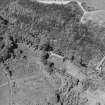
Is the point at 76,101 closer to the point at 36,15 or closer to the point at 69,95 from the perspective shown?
the point at 69,95

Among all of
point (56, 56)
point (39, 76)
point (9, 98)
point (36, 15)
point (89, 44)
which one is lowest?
point (9, 98)

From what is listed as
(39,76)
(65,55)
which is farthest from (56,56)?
(39,76)

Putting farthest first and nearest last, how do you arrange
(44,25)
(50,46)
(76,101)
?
1. (44,25)
2. (50,46)
3. (76,101)

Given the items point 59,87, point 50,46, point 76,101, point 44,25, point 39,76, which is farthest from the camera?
point 44,25

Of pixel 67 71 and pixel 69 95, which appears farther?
pixel 67 71

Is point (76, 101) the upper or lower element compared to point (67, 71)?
lower

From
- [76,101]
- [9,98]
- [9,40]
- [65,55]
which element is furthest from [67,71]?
[9,40]

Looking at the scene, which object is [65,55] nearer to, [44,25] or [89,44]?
[89,44]
